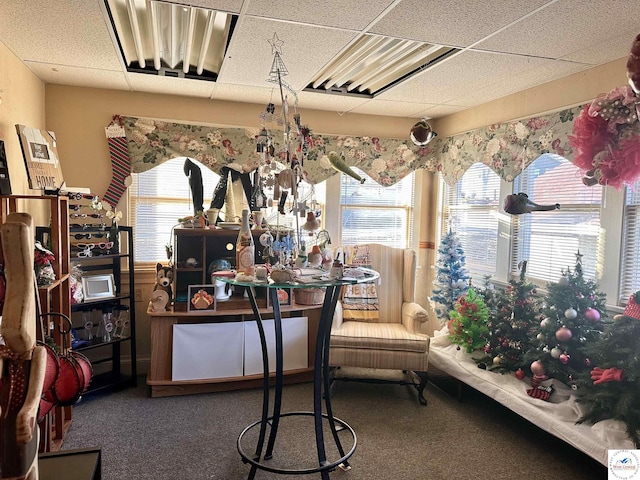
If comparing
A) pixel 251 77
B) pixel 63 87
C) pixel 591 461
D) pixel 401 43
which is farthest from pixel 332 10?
pixel 591 461

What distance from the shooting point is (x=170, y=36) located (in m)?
2.46

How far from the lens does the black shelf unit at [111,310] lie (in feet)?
10.2

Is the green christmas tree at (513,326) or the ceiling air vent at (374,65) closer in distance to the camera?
the ceiling air vent at (374,65)

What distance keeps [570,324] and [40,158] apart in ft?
10.6

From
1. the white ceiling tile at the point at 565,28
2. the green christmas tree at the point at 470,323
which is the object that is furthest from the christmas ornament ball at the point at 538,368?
the white ceiling tile at the point at 565,28

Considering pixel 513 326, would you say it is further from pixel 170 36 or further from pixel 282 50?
pixel 170 36

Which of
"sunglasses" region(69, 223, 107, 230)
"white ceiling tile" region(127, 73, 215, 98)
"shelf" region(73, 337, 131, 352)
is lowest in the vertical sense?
"shelf" region(73, 337, 131, 352)

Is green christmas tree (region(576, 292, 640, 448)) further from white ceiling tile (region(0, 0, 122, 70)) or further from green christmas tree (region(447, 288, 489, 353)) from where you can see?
white ceiling tile (region(0, 0, 122, 70))

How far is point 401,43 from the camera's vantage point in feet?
8.23

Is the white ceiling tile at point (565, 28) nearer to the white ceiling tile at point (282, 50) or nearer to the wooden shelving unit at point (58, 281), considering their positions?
the white ceiling tile at point (282, 50)

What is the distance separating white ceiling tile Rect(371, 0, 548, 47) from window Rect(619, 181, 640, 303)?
1307mm

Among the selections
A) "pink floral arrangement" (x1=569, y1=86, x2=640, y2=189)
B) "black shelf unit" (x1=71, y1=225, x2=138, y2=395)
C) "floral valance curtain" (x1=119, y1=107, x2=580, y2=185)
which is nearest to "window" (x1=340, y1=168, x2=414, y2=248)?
"floral valance curtain" (x1=119, y1=107, x2=580, y2=185)

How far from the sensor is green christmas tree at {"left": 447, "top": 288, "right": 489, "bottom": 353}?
308 cm

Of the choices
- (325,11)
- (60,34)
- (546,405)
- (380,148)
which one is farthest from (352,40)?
(546,405)
